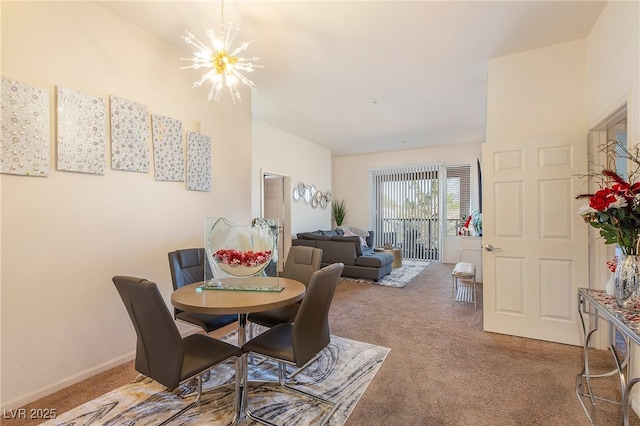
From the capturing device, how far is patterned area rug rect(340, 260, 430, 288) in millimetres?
5136

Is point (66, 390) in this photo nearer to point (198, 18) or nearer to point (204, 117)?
point (204, 117)

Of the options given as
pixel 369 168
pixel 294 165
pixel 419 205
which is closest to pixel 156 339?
pixel 294 165

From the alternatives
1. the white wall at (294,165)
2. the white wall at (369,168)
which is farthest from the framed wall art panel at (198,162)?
the white wall at (369,168)

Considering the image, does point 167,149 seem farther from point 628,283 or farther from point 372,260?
point 372,260

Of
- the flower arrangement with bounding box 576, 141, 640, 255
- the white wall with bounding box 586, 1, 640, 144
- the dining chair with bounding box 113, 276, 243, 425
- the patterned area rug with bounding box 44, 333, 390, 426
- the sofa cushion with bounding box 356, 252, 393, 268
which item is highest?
the white wall with bounding box 586, 1, 640, 144

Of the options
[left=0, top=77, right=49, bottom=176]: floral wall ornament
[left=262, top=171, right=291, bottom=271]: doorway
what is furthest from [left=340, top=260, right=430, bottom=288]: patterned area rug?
[left=0, top=77, right=49, bottom=176]: floral wall ornament

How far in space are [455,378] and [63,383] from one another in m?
2.92

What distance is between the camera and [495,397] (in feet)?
6.59

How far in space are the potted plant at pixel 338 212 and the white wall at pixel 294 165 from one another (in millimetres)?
312

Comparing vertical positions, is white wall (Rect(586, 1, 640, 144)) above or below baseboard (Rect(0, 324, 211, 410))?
above

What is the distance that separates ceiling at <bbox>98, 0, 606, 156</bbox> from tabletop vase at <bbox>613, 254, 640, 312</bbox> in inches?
79.9

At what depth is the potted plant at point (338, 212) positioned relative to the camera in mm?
8078

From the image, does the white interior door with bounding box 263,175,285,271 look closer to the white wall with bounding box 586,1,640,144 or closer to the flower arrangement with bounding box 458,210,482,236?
the flower arrangement with bounding box 458,210,482,236

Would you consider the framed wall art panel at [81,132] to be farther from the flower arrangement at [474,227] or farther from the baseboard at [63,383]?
the flower arrangement at [474,227]
